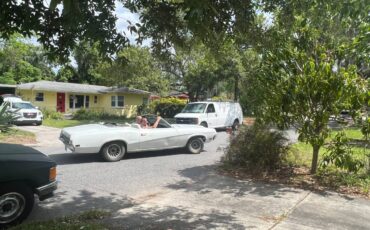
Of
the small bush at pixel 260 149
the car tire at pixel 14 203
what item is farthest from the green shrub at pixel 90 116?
the car tire at pixel 14 203

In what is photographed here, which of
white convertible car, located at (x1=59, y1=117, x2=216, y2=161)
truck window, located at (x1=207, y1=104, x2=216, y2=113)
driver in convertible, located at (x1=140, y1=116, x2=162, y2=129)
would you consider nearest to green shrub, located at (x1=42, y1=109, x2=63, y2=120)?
truck window, located at (x1=207, y1=104, x2=216, y2=113)

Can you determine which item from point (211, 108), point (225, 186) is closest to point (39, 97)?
point (211, 108)

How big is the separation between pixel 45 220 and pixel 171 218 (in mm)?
1853

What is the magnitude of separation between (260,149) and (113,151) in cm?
413

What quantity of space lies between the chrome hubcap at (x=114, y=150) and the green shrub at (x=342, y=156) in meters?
5.49

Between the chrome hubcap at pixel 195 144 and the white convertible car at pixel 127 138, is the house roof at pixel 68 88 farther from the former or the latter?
the chrome hubcap at pixel 195 144

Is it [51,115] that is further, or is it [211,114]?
[51,115]

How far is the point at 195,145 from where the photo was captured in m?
12.4

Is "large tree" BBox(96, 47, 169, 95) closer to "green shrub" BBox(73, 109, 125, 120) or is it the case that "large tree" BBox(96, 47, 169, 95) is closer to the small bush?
"green shrub" BBox(73, 109, 125, 120)

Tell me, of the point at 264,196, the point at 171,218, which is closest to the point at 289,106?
the point at 264,196

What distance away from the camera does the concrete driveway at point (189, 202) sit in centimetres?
566

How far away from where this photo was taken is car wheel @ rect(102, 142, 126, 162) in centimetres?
1046

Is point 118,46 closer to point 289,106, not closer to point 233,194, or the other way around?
point 233,194

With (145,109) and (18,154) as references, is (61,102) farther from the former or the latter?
(18,154)
